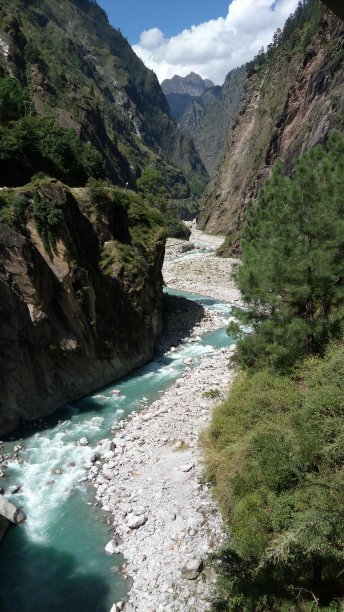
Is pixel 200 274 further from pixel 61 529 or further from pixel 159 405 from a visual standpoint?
pixel 61 529

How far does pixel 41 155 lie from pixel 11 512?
2635cm

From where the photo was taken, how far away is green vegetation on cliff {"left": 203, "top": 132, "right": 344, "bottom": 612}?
8156 mm

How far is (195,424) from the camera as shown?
17203 mm

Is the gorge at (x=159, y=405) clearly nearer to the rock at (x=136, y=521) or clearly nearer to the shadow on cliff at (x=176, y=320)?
the rock at (x=136, y=521)

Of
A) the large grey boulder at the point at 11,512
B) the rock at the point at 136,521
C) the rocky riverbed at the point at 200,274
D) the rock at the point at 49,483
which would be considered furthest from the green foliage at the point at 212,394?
the rocky riverbed at the point at 200,274

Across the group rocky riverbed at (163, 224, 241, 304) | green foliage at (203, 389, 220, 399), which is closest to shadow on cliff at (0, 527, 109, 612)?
green foliage at (203, 389, 220, 399)

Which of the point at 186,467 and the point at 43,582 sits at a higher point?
the point at 186,467

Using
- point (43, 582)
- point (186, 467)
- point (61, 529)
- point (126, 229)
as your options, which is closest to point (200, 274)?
point (126, 229)

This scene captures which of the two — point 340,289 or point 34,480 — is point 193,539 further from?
point 340,289

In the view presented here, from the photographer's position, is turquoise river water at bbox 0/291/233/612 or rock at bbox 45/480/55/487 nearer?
turquoise river water at bbox 0/291/233/612

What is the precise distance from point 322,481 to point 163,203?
6065 cm

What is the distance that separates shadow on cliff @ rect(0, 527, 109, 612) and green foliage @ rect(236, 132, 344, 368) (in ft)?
30.0

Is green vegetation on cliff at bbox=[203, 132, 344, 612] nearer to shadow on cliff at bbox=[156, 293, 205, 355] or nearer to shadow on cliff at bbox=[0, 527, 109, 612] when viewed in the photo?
shadow on cliff at bbox=[0, 527, 109, 612]

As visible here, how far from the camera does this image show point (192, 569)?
1040cm
